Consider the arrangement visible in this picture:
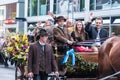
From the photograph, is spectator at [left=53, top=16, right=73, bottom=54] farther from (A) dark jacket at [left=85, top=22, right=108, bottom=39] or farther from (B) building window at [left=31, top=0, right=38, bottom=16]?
(B) building window at [left=31, top=0, right=38, bottom=16]

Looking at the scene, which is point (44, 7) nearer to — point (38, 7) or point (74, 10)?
point (38, 7)

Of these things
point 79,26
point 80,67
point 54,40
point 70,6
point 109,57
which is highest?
point 70,6

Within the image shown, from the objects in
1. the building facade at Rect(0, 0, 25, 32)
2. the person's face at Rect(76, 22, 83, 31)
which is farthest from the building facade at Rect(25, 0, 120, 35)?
the person's face at Rect(76, 22, 83, 31)

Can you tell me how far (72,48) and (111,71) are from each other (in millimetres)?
1565

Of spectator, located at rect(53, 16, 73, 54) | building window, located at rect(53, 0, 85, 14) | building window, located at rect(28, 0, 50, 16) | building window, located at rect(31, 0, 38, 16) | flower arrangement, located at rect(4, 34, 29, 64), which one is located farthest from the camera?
building window, located at rect(31, 0, 38, 16)

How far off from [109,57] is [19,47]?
10.6 ft

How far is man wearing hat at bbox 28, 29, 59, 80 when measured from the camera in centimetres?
844

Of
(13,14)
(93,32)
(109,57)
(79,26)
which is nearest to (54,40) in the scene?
(79,26)

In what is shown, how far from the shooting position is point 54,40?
406 inches

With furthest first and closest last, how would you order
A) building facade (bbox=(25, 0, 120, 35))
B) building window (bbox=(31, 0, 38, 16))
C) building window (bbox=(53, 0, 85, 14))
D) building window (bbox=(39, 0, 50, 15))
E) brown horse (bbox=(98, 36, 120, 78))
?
building window (bbox=(31, 0, 38, 16)) < building window (bbox=(39, 0, 50, 15)) < building window (bbox=(53, 0, 85, 14)) < building facade (bbox=(25, 0, 120, 35)) < brown horse (bbox=(98, 36, 120, 78))

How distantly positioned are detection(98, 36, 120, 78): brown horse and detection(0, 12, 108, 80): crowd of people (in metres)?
0.73

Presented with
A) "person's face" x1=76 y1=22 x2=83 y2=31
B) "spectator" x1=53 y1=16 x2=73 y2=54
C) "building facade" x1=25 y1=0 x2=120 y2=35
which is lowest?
"spectator" x1=53 y1=16 x2=73 y2=54

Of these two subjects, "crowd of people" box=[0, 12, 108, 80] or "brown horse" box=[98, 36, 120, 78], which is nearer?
"crowd of people" box=[0, 12, 108, 80]

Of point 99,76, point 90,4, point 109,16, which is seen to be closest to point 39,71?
point 99,76
